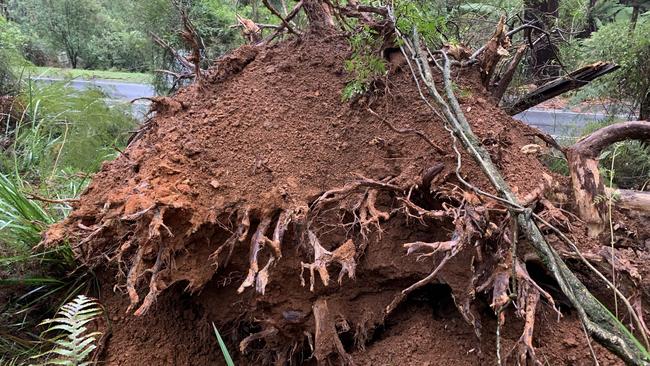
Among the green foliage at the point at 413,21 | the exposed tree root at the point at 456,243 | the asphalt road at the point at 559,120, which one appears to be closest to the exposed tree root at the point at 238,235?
the exposed tree root at the point at 456,243

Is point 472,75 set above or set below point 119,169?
above

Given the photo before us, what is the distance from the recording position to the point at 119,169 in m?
2.28

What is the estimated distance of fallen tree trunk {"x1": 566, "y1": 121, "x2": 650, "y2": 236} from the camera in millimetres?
2102

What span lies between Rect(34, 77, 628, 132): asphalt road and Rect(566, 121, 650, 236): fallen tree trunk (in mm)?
1530

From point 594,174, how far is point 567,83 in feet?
2.95

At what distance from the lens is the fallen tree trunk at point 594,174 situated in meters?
2.10

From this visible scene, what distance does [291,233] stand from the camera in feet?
6.56

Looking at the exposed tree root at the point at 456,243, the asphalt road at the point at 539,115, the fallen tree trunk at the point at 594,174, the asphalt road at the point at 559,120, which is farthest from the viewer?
the asphalt road at the point at 539,115

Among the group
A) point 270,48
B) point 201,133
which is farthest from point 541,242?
point 270,48

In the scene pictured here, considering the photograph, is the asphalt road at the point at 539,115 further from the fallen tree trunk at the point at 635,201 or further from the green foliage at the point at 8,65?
the fallen tree trunk at the point at 635,201

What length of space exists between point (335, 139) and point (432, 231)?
63 cm

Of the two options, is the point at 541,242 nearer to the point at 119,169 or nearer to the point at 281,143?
the point at 281,143

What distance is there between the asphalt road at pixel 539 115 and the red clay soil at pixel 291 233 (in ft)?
7.39

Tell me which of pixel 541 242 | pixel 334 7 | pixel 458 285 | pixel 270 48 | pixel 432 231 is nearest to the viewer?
pixel 541 242
